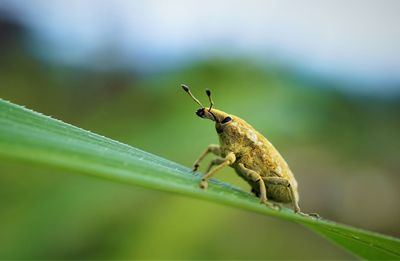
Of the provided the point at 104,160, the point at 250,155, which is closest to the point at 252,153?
the point at 250,155

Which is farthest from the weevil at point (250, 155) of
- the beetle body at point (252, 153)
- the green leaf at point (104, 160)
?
the green leaf at point (104, 160)

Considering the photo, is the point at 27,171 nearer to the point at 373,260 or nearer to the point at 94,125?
the point at 94,125

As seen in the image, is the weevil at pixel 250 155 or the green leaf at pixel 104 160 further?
the weevil at pixel 250 155

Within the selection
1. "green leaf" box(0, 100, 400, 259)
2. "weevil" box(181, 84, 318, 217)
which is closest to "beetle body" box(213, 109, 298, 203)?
"weevil" box(181, 84, 318, 217)

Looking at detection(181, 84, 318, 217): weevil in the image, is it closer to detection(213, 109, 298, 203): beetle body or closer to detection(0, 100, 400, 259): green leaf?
detection(213, 109, 298, 203): beetle body

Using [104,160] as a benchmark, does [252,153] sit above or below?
above

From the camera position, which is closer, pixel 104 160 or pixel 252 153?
pixel 104 160

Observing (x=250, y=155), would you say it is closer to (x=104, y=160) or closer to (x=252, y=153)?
(x=252, y=153)

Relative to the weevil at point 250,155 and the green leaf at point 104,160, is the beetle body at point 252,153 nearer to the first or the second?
the weevil at point 250,155
